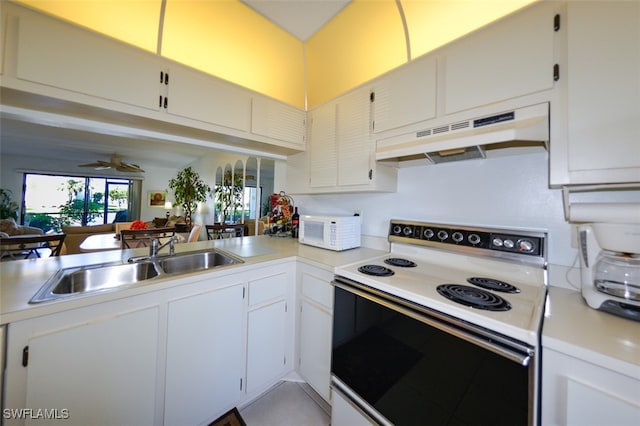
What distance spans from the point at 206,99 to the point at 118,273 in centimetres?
124

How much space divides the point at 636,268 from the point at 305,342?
159cm

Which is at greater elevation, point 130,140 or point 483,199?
point 130,140

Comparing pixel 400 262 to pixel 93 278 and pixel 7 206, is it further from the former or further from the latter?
pixel 7 206

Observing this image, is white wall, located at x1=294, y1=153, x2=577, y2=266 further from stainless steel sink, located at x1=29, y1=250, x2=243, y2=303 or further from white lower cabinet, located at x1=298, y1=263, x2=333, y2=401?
stainless steel sink, located at x1=29, y1=250, x2=243, y2=303

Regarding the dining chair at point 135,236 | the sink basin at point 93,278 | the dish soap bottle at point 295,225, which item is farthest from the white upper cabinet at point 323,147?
the dining chair at point 135,236

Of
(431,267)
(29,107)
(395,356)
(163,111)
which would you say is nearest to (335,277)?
(395,356)

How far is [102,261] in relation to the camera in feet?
4.35

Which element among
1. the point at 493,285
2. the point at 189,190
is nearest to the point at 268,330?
the point at 493,285

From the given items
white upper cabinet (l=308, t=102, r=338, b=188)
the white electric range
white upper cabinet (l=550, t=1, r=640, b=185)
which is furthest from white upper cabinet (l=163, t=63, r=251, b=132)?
white upper cabinet (l=550, t=1, r=640, b=185)

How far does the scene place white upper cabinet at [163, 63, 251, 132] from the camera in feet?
4.52

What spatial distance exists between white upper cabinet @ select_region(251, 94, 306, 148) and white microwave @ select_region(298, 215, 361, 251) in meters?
0.74

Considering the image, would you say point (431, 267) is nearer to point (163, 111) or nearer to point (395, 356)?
point (395, 356)

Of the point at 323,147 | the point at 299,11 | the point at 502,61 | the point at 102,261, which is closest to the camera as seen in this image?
the point at 502,61

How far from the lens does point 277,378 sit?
1.53 m
